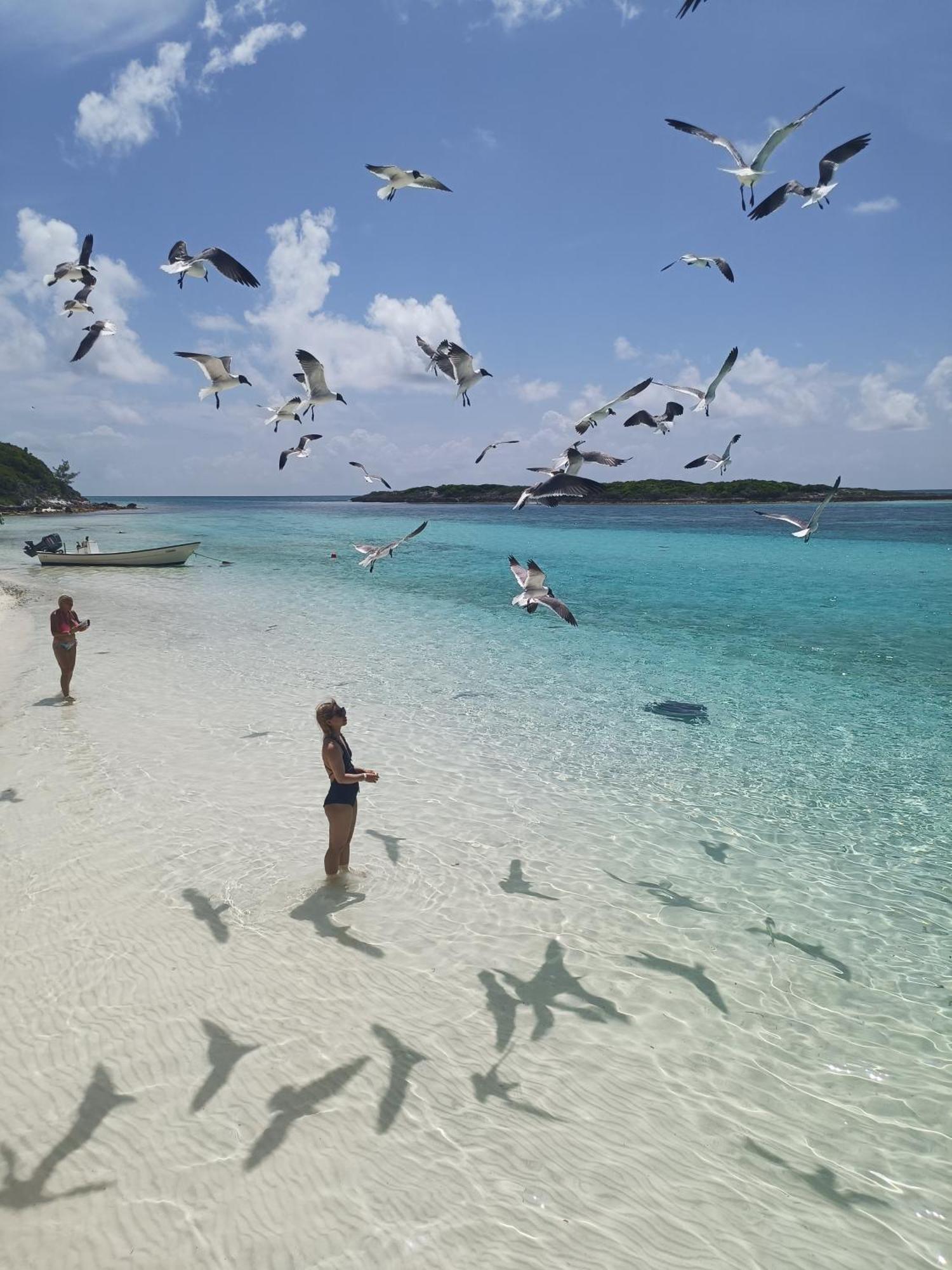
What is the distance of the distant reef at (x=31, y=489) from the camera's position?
10625 cm

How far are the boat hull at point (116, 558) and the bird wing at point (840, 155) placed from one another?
3922 centimetres

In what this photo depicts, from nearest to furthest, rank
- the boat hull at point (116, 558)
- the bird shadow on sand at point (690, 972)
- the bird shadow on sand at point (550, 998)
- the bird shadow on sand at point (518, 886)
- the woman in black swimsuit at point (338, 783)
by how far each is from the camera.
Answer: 1. the bird shadow on sand at point (550, 998)
2. the bird shadow on sand at point (690, 972)
3. the woman in black swimsuit at point (338, 783)
4. the bird shadow on sand at point (518, 886)
5. the boat hull at point (116, 558)

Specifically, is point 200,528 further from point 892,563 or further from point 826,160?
point 826,160

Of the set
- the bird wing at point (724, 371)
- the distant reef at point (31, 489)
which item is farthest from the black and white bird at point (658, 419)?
the distant reef at point (31, 489)

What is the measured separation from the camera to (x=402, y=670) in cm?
1905

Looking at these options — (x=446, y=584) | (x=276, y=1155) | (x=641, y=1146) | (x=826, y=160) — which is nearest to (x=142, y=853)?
(x=276, y=1155)

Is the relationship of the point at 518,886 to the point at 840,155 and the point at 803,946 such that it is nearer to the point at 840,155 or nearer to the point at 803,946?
the point at 803,946

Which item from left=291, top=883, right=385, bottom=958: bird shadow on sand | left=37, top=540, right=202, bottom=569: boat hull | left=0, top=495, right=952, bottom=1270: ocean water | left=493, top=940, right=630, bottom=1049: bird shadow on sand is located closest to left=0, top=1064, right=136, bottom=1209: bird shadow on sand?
left=0, top=495, right=952, bottom=1270: ocean water

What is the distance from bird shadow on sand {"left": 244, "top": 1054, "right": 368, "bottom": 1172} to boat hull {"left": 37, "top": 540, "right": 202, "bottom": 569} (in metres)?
40.6

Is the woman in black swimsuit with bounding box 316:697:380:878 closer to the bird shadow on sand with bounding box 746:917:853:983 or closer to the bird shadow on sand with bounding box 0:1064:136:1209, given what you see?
the bird shadow on sand with bounding box 0:1064:136:1209

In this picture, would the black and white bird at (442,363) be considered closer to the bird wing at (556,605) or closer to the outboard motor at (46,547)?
the bird wing at (556,605)

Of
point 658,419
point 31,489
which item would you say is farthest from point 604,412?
point 31,489

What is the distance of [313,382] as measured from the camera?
1146 cm

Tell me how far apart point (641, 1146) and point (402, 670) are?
14.5 metres
